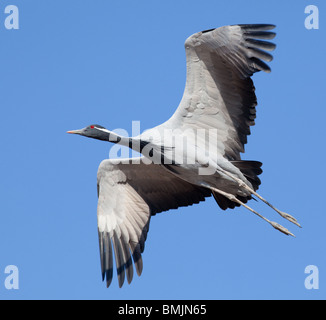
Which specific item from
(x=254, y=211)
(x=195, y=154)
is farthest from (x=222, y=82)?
(x=254, y=211)

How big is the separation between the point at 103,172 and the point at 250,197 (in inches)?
109

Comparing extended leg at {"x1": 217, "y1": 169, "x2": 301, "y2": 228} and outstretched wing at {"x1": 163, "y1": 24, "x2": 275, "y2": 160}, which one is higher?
outstretched wing at {"x1": 163, "y1": 24, "x2": 275, "y2": 160}

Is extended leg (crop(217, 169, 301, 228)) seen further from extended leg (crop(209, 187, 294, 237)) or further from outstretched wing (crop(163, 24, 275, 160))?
outstretched wing (crop(163, 24, 275, 160))

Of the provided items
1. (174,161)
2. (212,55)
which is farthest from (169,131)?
(212,55)

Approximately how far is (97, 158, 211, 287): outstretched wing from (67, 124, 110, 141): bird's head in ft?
2.20

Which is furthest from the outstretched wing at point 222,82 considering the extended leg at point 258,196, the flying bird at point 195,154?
the extended leg at point 258,196

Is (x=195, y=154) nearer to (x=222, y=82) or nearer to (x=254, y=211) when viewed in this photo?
(x=222, y=82)

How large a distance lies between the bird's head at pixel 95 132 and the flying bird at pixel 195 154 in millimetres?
18

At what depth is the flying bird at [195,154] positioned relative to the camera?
15594 millimetres

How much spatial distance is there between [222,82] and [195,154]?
1.40 metres

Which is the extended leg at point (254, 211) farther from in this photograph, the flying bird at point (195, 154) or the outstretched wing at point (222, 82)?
the outstretched wing at point (222, 82)

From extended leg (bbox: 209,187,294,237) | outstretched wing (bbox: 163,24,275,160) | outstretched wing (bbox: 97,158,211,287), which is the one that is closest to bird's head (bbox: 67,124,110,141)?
outstretched wing (bbox: 97,158,211,287)

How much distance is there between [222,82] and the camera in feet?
52.1

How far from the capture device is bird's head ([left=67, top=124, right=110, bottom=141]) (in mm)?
15859
